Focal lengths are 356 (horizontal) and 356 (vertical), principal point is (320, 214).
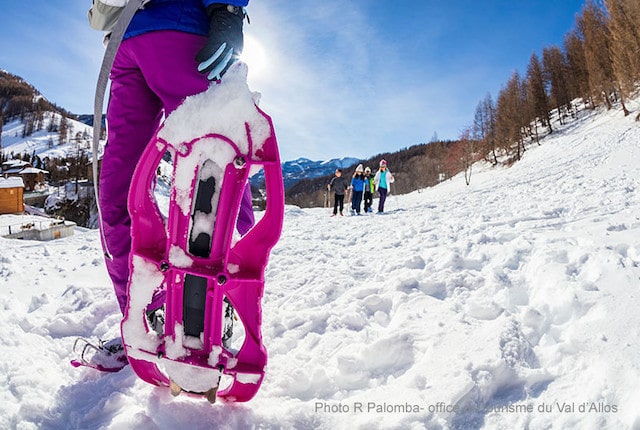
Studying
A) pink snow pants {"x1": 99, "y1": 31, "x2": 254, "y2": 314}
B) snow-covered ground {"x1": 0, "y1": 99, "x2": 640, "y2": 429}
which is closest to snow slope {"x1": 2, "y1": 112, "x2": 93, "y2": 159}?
snow-covered ground {"x1": 0, "y1": 99, "x2": 640, "y2": 429}

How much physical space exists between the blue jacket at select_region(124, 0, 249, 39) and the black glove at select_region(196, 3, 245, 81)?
0.15ft

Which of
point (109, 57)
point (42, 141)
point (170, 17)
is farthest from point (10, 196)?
point (42, 141)

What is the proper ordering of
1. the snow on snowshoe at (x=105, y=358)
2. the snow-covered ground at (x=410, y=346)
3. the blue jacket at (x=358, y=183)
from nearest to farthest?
the snow-covered ground at (x=410, y=346)
the snow on snowshoe at (x=105, y=358)
the blue jacket at (x=358, y=183)

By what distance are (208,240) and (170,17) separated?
80 centimetres

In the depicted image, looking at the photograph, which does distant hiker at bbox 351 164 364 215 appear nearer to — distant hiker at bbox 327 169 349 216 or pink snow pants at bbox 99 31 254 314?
distant hiker at bbox 327 169 349 216

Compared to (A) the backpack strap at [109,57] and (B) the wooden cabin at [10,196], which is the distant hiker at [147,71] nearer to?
(A) the backpack strap at [109,57]

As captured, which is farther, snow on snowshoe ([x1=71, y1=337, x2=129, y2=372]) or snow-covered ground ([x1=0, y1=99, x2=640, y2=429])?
snow on snowshoe ([x1=71, y1=337, x2=129, y2=372])

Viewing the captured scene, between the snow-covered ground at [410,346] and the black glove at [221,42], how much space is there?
1.09m

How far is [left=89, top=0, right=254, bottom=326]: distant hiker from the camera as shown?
122 cm

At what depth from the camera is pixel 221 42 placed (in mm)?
1188

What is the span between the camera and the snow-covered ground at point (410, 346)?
1.03 meters

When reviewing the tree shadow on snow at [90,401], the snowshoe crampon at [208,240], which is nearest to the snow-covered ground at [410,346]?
the tree shadow on snow at [90,401]

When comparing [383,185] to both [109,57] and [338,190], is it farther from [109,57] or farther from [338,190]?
[109,57]

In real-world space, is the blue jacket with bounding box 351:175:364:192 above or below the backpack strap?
above
